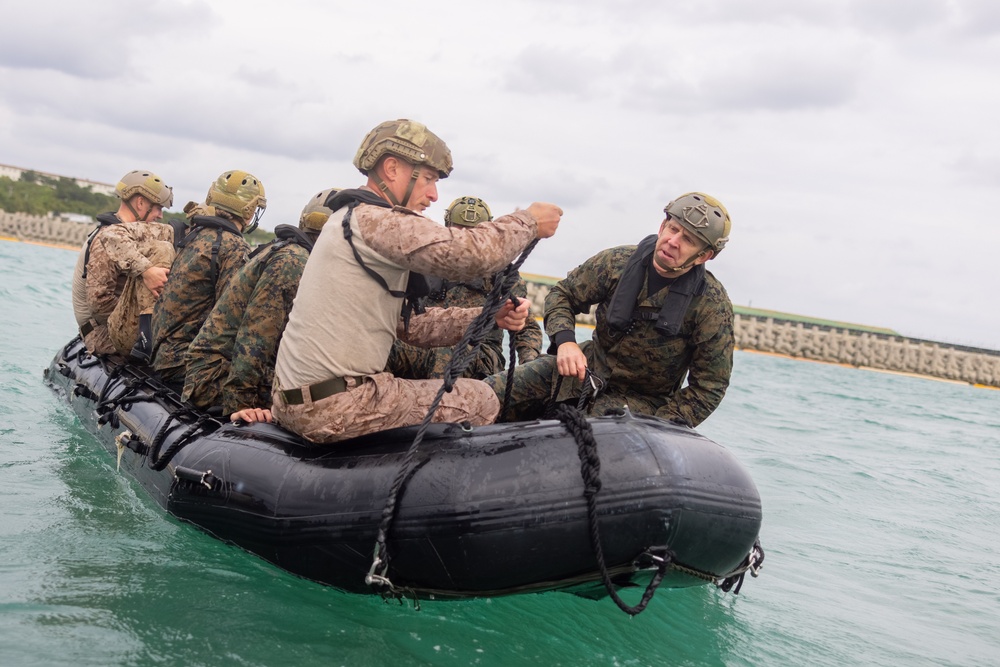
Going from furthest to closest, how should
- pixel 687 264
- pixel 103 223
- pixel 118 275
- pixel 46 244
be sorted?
pixel 46 244 < pixel 103 223 < pixel 118 275 < pixel 687 264

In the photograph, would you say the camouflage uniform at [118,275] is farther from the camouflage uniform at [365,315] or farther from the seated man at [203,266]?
the camouflage uniform at [365,315]

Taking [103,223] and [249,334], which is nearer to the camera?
[249,334]

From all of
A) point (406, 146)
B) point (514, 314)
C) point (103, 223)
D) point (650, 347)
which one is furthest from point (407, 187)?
point (103, 223)

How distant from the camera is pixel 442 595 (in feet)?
13.0

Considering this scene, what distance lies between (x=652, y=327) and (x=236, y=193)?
284 centimetres

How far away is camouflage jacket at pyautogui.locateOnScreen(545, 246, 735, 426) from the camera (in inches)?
200

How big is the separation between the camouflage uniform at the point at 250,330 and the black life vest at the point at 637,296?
67.5 inches

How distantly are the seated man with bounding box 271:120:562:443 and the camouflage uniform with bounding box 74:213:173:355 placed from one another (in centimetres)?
336

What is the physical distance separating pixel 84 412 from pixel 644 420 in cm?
500

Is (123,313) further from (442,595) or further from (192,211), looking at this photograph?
(442,595)

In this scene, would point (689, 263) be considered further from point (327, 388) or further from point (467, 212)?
point (467, 212)

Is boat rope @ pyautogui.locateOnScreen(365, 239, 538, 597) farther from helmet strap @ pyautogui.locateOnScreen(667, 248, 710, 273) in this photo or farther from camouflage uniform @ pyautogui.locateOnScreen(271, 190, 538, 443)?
helmet strap @ pyautogui.locateOnScreen(667, 248, 710, 273)

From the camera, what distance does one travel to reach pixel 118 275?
297 inches

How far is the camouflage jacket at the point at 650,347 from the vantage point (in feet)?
16.7
